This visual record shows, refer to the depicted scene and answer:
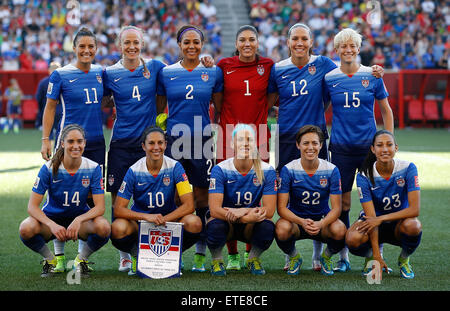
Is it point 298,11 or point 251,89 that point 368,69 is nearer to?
point 251,89

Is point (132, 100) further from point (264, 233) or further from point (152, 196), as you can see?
point (264, 233)

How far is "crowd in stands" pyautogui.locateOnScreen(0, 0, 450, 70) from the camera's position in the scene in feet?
69.6

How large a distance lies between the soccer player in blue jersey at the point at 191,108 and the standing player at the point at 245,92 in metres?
0.14

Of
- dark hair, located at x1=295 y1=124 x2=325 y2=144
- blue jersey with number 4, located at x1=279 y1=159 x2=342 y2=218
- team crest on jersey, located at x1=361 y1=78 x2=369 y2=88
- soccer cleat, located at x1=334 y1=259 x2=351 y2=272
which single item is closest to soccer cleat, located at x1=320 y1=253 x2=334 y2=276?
soccer cleat, located at x1=334 y1=259 x2=351 y2=272

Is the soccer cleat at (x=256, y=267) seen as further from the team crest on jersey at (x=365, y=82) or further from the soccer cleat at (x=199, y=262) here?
the team crest on jersey at (x=365, y=82)

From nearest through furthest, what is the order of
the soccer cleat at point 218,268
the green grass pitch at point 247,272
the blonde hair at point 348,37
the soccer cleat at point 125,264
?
1. the green grass pitch at point 247,272
2. the soccer cleat at point 218,268
3. the soccer cleat at point 125,264
4. the blonde hair at point 348,37

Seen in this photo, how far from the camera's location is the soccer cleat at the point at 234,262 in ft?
18.7

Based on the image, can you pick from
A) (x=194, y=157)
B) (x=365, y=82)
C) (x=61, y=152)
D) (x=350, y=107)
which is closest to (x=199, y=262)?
(x=194, y=157)

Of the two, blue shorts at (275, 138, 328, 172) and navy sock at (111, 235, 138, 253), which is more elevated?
blue shorts at (275, 138, 328, 172)

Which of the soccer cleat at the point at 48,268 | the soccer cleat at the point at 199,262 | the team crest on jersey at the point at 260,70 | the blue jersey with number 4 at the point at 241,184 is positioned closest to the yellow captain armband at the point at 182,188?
the blue jersey with number 4 at the point at 241,184

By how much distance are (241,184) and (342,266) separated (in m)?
1.06

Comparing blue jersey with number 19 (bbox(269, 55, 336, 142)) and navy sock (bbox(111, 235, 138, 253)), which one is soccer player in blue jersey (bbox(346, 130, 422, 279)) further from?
navy sock (bbox(111, 235, 138, 253))

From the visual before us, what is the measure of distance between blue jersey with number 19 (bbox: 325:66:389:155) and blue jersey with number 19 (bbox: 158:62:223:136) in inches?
40.5
